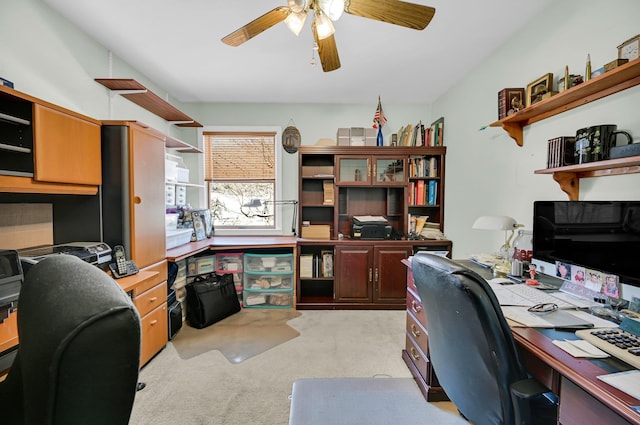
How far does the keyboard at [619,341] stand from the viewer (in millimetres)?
846

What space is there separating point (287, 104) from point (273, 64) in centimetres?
101

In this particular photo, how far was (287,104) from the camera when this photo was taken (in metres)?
3.65

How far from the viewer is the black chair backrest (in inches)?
34.6

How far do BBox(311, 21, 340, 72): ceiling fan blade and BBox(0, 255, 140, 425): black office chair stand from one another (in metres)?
1.61

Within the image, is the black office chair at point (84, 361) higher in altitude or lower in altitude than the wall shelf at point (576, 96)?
lower

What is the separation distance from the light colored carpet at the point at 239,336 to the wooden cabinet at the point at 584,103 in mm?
2404

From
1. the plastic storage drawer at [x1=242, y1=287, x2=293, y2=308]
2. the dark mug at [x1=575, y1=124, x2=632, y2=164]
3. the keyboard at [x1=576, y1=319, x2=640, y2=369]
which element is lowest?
the plastic storage drawer at [x1=242, y1=287, x2=293, y2=308]

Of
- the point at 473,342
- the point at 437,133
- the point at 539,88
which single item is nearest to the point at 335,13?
the point at 539,88

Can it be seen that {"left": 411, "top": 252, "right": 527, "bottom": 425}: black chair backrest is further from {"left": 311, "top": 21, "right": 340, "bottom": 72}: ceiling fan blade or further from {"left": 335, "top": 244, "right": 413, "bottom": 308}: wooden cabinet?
{"left": 335, "top": 244, "right": 413, "bottom": 308}: wooden cabinet

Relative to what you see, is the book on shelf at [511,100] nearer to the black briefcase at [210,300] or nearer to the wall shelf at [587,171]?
the wall shelf at [587,171]

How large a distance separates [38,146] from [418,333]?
2.57m

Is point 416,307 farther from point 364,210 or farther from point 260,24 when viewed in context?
point 260,24

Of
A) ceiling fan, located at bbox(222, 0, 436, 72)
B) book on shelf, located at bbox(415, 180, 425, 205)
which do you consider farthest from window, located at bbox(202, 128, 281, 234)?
ceiling fan, located at bbox(222, 0, 436, 72)

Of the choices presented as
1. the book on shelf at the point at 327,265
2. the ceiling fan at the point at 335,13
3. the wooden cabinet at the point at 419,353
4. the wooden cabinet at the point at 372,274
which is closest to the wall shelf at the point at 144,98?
the ceiling fan at the point at 335,13
